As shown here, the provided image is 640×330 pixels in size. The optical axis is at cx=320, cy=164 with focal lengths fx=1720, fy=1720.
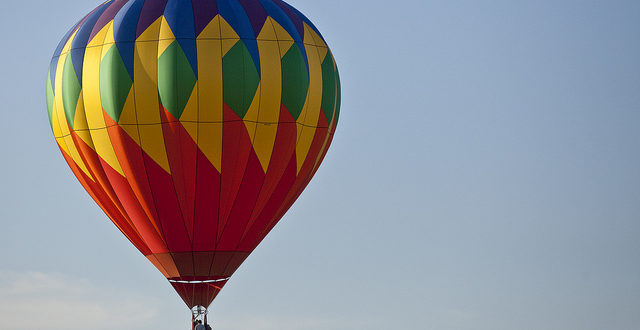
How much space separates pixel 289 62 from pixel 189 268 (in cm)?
421

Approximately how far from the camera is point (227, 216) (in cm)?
3133

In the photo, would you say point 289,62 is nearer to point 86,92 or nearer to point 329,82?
point 329,82

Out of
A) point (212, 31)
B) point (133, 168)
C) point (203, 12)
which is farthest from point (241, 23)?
point (133, 168)

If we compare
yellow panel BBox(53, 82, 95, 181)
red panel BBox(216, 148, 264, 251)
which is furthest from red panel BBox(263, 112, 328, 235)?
yellow panel BBox(53, 82, 95, 181)

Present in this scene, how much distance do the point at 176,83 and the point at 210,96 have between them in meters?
0.65

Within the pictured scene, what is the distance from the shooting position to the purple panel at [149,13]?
31.0 meters

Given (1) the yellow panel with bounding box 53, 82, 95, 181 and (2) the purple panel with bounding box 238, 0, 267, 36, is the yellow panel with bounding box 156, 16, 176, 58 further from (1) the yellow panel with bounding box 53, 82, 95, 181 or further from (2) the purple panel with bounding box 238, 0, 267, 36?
(1) the yellow panel with bounding box 53, 82, 95, 181

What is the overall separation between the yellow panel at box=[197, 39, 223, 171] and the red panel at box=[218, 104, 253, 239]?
0.42 feet

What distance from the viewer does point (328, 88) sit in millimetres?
32469

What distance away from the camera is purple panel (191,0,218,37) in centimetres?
3104

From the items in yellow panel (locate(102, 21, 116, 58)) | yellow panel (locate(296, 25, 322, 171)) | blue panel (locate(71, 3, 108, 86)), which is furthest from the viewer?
yellow panel (locate(296, 25, 322, 171))

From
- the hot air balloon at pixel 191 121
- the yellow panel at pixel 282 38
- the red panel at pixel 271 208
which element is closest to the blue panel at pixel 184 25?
the hot air balloon at pixel 191 121

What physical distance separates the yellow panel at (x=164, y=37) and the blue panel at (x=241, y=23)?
1.02 metres

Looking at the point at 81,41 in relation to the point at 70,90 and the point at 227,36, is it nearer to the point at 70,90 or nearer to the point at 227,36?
the point at 70,90
